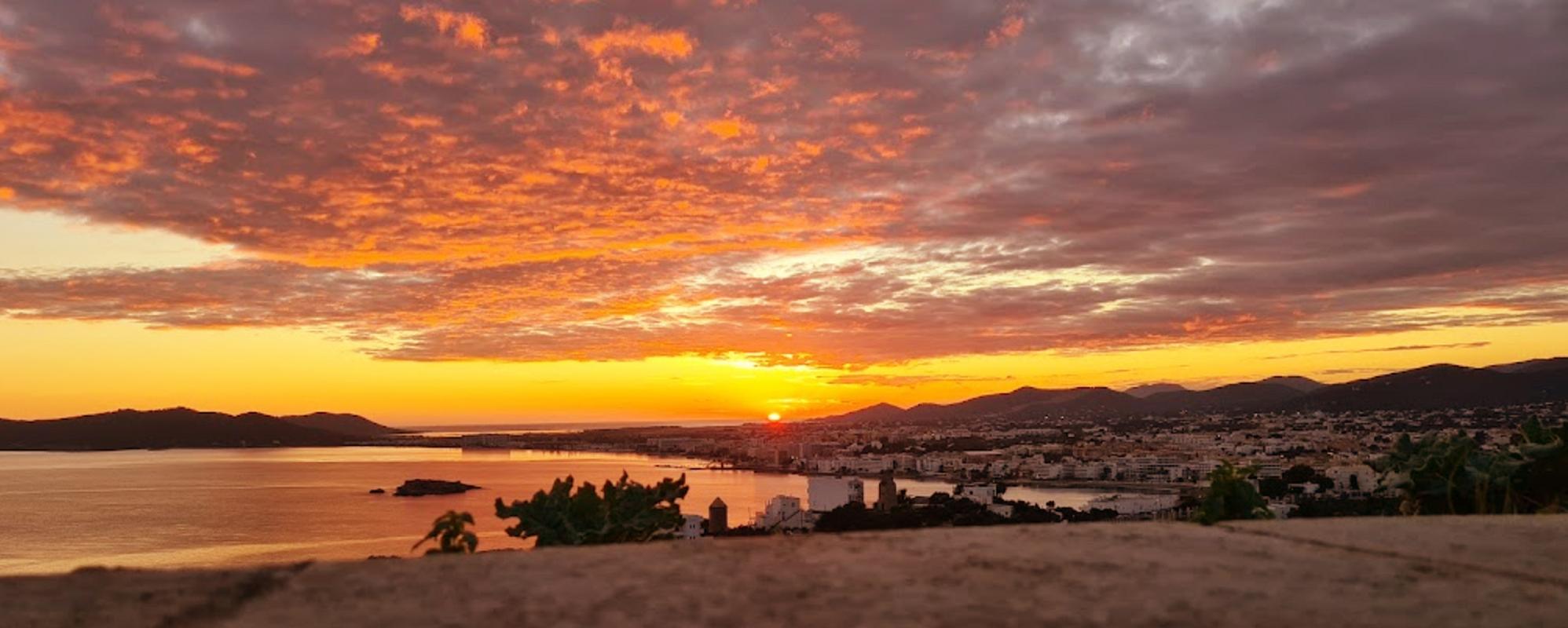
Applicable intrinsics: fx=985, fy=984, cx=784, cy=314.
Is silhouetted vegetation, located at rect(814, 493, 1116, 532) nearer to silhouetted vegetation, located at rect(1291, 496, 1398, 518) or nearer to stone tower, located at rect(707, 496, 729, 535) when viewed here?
silhouetted vegetation, located at rect(1291, 496, 1398, 518)

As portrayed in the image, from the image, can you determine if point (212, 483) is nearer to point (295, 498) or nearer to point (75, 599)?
point (295, 498)

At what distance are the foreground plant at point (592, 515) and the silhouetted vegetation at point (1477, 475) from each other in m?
4.33

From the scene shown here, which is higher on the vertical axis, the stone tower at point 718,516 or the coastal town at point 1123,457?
the stone tower at point 718,516

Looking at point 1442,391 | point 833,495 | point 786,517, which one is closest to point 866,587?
point 786,517

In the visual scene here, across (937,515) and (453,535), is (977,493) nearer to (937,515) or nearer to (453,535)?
(937,515)

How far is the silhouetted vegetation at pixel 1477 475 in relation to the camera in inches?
219

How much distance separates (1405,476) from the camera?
5.77m

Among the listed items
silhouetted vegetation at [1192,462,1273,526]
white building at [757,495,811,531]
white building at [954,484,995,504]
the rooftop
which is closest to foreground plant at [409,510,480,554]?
the rooftop

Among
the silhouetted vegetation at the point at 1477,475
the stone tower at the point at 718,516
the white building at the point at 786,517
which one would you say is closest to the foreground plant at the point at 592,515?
the silhouetted vegetation at the point at 1477,475

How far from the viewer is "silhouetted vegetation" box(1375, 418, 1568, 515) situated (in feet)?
18.3

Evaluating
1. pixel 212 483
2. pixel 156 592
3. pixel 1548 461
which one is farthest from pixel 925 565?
pixel 212 483

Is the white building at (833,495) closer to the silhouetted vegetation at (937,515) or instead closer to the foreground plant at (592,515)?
the silhouetted vegetation at (937,515)

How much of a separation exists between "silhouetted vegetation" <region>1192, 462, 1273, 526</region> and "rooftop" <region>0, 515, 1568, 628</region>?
176cm

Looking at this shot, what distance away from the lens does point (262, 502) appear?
75188 mm
